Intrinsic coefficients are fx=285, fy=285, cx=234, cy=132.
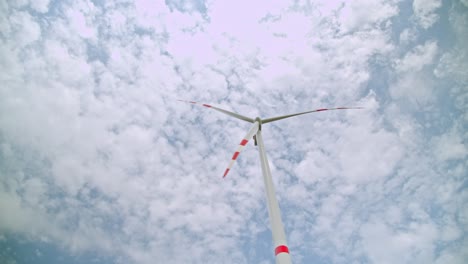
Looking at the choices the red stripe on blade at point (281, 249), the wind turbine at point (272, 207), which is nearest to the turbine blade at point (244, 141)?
the wind turbine at point (272, 207)

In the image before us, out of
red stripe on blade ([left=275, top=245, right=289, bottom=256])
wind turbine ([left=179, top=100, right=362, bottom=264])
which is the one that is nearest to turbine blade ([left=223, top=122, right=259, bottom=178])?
wind turbine ([left=179, top=100, right=362, bottom=264])

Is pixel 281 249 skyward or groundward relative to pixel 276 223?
groundward

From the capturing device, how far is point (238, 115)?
102 ft

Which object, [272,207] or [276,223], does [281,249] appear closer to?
[276,223]

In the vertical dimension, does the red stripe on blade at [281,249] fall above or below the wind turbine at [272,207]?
below

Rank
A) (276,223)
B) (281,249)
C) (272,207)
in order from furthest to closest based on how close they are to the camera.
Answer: (272,207)
(276,223)
(281,249)

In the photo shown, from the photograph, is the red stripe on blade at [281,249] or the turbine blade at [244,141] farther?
the turbine blade at [244,141]

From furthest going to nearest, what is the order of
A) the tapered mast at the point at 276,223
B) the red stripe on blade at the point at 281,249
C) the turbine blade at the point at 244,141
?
the turbine blade at the point at 244,141, the red stripe on blade at the point at 281,249, the tapered mast at the point at 276,223

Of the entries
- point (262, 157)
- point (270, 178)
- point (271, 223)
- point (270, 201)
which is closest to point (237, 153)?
point (262, 157)

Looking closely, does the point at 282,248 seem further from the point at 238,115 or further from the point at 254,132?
the point at 238,115

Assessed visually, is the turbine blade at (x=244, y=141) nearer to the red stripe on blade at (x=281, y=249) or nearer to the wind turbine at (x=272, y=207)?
the wind turbine at (x=272, y=207)

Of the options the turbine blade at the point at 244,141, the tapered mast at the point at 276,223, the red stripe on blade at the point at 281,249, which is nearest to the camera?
the tapered mast at the point at 276,223

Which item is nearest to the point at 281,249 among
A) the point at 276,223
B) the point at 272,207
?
the point at 276,223

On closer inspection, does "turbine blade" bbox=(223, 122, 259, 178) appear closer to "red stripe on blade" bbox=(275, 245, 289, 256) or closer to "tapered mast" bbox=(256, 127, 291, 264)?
"tapered mast" bbox=(256, 127, 291, 264)
